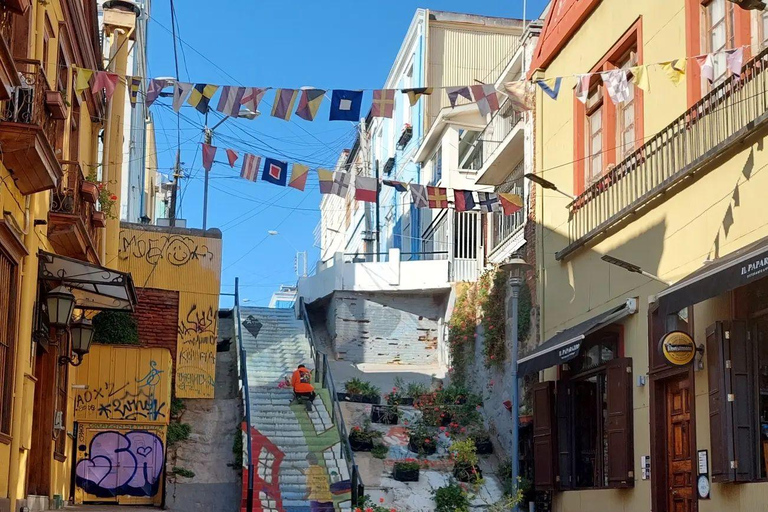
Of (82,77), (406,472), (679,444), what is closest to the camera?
(679,444)

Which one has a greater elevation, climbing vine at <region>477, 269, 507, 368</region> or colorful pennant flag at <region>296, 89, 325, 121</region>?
colorful pennant flag at <region>296, 89, 325, 121</region>

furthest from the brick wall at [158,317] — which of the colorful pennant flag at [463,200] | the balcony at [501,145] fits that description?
the balcony at [501,145]

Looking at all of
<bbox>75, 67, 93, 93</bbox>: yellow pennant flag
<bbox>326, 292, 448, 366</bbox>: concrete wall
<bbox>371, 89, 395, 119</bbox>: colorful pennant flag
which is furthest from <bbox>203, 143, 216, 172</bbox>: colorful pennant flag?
<bbox>326, 292, 448, 366</bbox>: concrete wall

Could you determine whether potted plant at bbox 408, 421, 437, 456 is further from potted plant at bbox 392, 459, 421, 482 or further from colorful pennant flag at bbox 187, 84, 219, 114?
colorful pennant flag at bbox 187, 84, 219, 114

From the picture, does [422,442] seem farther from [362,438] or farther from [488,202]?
[488,202]

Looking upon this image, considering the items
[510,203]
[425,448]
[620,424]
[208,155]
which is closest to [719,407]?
[620,424]

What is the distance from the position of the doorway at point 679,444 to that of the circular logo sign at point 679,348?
394 millimetres

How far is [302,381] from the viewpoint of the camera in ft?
68.6

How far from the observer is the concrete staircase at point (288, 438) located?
56.9ft

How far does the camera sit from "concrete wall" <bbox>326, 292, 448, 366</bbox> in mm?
26969

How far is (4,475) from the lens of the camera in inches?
425

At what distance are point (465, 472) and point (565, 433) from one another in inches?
98.6

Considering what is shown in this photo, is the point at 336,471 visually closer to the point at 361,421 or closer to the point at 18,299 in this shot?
the point at 361,421

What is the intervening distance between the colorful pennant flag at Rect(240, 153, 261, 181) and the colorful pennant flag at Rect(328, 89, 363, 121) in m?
2.21
